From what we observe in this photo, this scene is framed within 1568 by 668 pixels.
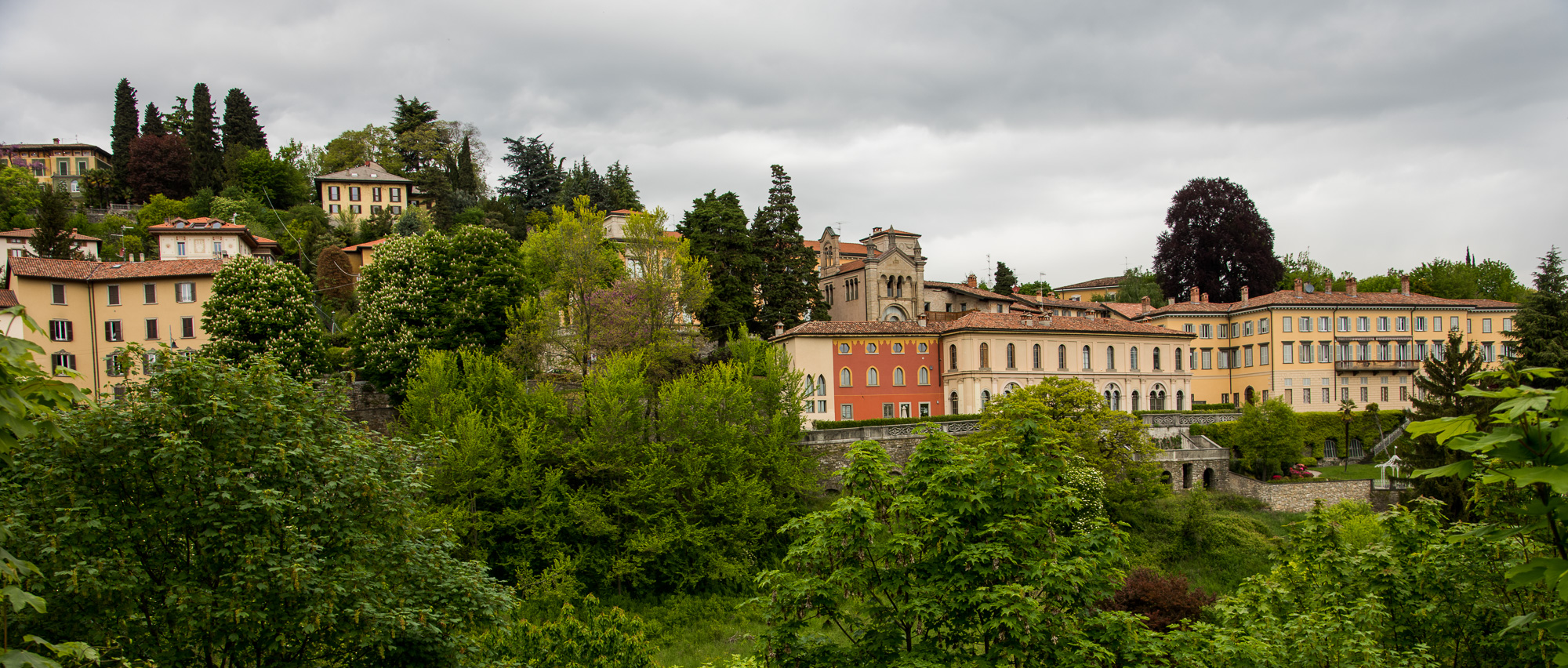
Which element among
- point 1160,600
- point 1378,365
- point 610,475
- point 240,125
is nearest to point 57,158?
point 240,125

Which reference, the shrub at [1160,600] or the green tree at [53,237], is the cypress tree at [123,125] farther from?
the shrub at [1160,600]

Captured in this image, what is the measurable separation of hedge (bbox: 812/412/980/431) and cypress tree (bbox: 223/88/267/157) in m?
63.9

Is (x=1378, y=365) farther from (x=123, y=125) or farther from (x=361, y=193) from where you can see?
(x=123, y=125)

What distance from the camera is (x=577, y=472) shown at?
107ft

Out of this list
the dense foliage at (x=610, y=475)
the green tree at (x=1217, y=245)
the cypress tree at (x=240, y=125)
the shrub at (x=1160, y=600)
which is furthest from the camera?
the cypress tree at (x=240, y=125)

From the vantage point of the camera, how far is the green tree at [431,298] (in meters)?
36.8

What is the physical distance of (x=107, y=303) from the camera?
4206cm

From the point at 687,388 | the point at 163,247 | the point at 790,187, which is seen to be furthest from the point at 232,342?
the point at 790,187

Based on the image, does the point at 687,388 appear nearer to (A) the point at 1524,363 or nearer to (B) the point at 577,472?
(B) the point at 577,472

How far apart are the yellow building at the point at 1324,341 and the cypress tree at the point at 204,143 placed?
73884 mm

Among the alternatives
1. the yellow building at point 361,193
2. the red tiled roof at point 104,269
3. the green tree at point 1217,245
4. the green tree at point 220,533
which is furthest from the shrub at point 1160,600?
the yellow building at point 361,193

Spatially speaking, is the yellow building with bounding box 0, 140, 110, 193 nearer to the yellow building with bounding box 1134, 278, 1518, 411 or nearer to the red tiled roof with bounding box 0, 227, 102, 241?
the red tiled roof with bounding box 0, 227, 102, 241

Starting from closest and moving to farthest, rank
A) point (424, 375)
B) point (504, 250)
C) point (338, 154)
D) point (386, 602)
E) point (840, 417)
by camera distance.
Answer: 1. point (386, 602)
2. point (424, 375)
3. point (504, 250)
4. point (840, 417)
5. point (338, 154)

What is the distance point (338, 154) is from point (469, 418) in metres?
65.2
